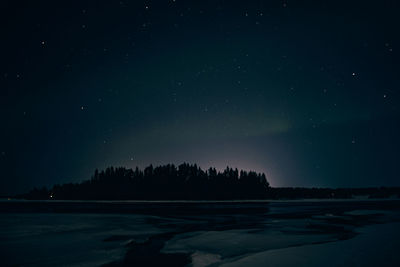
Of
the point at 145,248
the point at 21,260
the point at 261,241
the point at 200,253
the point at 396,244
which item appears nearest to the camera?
the point at 21,260

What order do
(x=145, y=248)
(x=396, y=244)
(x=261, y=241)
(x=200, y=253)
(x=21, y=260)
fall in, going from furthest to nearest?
1. (x=261, y=241)
2. (x=396, y=244)
3. (x=145, y=248)
4. (x=200, y=253)
5. (x=21, y=260)

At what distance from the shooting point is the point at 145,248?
12805mm

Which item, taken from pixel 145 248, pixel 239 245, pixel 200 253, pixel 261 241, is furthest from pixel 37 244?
pixel 261 241

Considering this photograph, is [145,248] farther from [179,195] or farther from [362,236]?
[179,195]

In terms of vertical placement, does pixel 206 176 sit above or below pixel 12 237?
above

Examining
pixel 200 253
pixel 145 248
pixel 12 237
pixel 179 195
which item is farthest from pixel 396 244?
pixel 179 195

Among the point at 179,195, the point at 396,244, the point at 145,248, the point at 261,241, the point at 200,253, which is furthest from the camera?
the point at 179,195

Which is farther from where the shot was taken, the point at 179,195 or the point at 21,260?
the point at 179,195

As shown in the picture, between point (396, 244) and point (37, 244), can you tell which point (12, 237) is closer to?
point (37, 244)

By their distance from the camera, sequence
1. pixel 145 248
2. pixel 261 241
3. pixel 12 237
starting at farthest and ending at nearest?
pixel 12 237
pixel 261 241
pixel 145 248

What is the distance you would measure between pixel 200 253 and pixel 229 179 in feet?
532

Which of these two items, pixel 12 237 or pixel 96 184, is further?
pixel 96 184

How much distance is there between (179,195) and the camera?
162000mm

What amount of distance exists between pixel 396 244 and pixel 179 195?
502 feet
